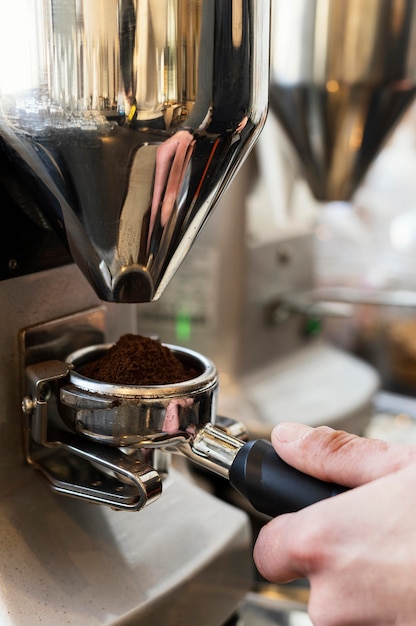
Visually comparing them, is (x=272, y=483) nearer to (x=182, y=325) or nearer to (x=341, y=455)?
(x=341, y=455)

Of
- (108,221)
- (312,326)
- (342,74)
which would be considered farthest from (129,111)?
(312,326)

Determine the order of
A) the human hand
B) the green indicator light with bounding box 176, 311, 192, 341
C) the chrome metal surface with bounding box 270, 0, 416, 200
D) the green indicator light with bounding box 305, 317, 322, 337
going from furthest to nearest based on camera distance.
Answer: the green indicator light with bounding box 305, 317, 322, 337
the green indicator light with bounding box 176, 311, 192, 341
the chrome metal surface with bounding box 270, 0, 416, 200
the human hand

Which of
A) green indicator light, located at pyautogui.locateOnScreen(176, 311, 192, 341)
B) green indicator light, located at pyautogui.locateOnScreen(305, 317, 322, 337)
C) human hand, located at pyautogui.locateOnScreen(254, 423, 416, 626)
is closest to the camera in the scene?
human hand, located at pyautogui.locateOnScreen(254, 423, 416, 626)

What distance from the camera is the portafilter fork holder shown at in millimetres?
323

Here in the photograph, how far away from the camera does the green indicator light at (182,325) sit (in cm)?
87

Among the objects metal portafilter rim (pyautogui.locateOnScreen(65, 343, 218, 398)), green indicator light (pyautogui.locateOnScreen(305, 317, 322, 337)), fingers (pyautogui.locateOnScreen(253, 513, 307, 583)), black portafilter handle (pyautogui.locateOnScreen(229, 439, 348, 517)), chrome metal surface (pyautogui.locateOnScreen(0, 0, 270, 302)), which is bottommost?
green indicator light (pyautogui.locateOnScreen(305, 317, 322, 337))

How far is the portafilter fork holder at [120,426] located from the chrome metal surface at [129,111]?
0.17ft

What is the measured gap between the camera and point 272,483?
12.0 inches

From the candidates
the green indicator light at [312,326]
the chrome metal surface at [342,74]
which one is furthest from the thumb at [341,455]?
the green indicator light at [312,326]

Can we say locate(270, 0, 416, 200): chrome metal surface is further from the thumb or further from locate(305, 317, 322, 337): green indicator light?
the thumb

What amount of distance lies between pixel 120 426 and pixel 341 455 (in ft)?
0.32

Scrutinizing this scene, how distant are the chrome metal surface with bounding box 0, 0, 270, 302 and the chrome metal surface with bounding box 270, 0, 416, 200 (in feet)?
1.46

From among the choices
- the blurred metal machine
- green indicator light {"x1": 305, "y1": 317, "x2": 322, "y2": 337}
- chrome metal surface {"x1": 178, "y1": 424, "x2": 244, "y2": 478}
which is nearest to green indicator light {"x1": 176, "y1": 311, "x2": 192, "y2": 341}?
green indicator light {"x1": 305, "y1": 317, "x2": 322, "y2": 337}

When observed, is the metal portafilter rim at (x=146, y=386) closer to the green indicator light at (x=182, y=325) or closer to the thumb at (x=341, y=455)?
the thumb at (x=341, y=455)
